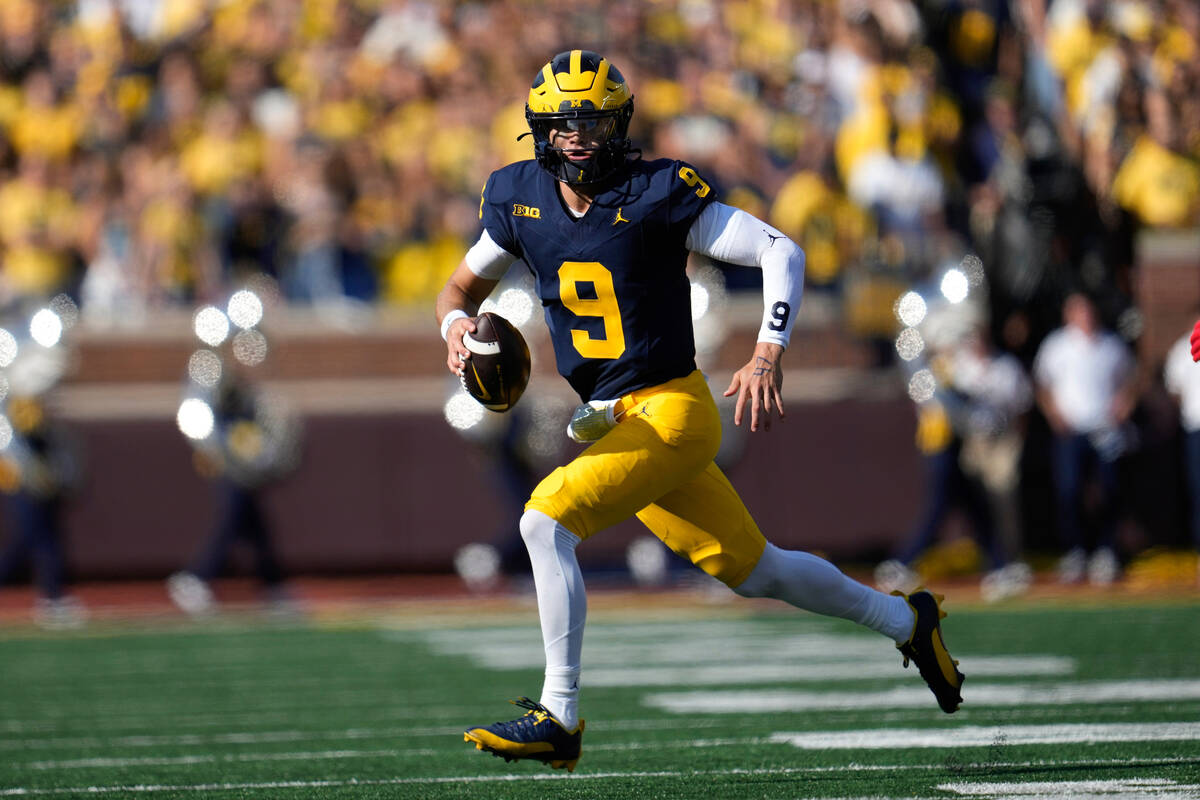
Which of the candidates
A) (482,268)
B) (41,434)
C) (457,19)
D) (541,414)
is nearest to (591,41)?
(457,19)

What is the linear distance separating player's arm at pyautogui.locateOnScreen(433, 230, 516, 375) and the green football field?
1247mm

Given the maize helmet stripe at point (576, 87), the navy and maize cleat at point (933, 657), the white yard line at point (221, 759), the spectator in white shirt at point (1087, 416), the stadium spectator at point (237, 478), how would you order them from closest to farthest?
the maize helmet stripe at point (576, 87), the navy and maize cleat at point (933, 657), the white yard line at point (221, 759), the spectator in white shirt at point (1087, 416), the stadium spectator at point (237, 478)

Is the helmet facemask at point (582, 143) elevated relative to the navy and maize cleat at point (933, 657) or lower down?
elevated

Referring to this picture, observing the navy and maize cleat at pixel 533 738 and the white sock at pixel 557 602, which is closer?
the navy and maize cleat at pixel 533 738

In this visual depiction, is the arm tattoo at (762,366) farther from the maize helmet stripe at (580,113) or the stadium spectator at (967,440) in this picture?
the stadium spectator at (967,440)

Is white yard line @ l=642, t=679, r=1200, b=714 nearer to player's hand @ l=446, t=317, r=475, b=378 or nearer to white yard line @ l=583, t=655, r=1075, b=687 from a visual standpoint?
white yard line @ l=583, t=655, r=1075, b=687

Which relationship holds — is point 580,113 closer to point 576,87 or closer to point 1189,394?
point 576,87

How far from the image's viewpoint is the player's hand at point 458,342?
4.72m

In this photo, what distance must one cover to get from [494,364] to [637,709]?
2211 mm

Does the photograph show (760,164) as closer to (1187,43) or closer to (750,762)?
(1187,43)

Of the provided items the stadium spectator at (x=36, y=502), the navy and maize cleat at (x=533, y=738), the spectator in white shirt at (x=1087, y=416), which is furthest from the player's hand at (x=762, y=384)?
the stadium spectator at (x=36, y=502)

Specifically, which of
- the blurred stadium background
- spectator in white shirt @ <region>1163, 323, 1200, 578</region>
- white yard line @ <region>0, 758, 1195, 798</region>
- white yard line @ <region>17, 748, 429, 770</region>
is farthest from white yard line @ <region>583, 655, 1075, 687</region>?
the blurred stadium background

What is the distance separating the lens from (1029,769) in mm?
4695

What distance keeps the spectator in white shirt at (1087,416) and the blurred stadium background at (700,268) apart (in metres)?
0.52
